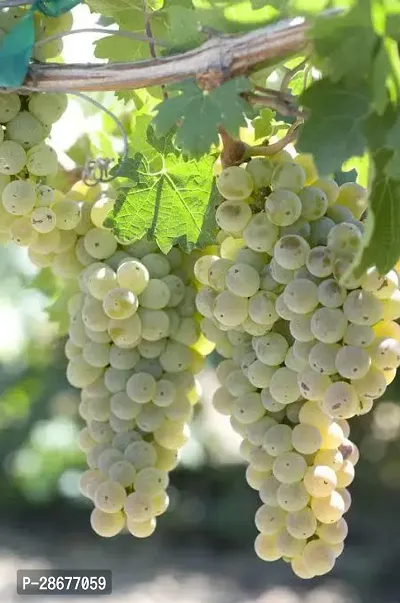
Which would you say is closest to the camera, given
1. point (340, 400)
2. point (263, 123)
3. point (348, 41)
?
point (348, 41)

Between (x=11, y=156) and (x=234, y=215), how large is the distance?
18cm

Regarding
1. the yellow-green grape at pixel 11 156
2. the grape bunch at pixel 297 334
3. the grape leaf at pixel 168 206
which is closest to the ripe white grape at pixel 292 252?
the grape bunch at pixel 297 334

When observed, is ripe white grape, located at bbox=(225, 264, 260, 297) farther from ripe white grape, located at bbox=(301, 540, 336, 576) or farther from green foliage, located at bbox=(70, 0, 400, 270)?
ripe white grape, located at bbox=(301, 540, 336, 576)

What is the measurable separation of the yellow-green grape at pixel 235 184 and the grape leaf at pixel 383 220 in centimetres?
13

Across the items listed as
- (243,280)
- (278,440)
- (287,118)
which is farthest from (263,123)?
(278,440)

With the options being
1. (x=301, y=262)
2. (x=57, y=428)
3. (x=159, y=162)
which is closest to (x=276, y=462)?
(x=301, y=262)

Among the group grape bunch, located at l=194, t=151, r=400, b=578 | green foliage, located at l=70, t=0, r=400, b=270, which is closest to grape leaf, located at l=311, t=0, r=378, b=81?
green foliage, located at l=70, t=0, r=400, b=270

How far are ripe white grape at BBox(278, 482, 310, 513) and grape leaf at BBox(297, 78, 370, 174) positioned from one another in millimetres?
271

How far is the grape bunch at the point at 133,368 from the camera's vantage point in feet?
2.44

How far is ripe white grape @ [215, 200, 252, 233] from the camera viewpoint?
656 millimetres

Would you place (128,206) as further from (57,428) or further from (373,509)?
(373,509)

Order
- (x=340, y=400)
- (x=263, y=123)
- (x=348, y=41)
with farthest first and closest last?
(x=263, y=123) < (x=340, y=400) < (x=348, y=41)

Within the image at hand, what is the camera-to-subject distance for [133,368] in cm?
77

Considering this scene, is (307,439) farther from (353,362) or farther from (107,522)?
(107,522)
